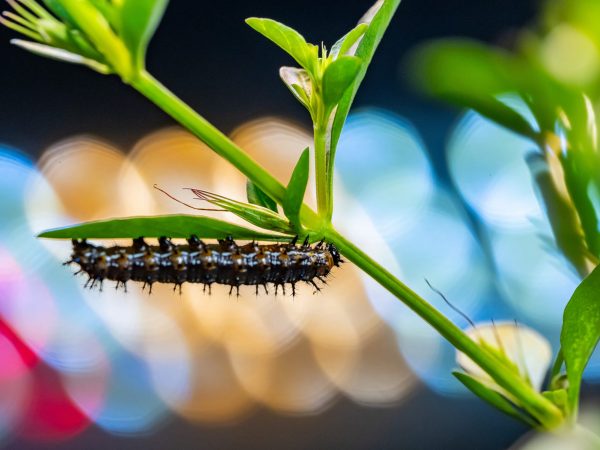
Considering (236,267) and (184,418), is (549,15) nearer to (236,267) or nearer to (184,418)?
(236,267)

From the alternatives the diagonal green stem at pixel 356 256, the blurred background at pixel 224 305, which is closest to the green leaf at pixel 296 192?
the diagonal green stem at pixel 356 256

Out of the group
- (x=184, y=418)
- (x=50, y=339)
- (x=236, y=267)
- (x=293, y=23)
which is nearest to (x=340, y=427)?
(x=184, y=418)

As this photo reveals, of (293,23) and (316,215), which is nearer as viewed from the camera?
(316,215)

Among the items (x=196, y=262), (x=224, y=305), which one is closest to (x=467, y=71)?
(x=196, y=262)

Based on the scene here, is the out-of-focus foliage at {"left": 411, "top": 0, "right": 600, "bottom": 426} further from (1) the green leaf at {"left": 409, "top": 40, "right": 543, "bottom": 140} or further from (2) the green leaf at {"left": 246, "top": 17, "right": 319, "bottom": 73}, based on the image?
(2) the green leaf at {"left": 246, "top": 17, "right": 319, "bottom": 73}

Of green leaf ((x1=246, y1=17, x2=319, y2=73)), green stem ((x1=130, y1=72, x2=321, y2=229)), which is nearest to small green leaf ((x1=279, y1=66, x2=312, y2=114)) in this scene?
green leaf ((x1=246, y1=17, x2=319, y2=73))

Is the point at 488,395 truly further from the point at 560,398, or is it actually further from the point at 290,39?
the point at 290,39

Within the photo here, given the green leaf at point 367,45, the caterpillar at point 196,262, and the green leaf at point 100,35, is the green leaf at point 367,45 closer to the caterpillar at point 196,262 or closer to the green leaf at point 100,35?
the green leaf at point 100,35
